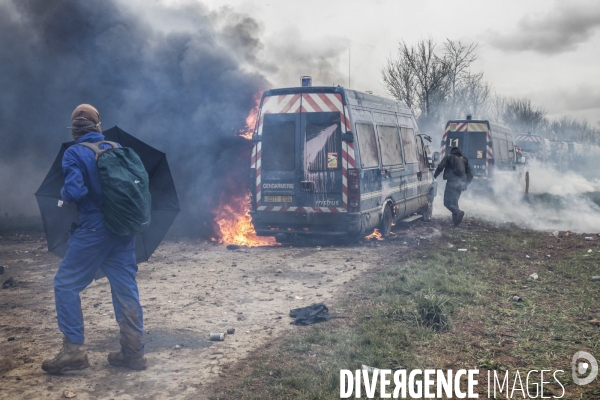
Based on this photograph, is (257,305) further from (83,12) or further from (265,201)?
(83,12)

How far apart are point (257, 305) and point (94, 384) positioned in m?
2.39

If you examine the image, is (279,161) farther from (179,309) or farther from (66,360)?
(66,360)

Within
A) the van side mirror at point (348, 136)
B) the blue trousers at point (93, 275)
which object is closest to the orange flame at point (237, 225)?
the van side mirror at point (348, 136)

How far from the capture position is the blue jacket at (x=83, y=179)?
3930 mm

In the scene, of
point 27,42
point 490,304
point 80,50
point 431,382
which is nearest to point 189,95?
point 80,50

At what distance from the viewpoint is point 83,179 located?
3.99 meters

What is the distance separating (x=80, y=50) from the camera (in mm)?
14016

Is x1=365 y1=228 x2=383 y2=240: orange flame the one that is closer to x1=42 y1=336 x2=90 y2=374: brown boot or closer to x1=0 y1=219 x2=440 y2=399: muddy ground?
x1=0 y1=219 x2=440 y2=399: muddy ground

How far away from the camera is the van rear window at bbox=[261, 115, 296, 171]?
952 cm

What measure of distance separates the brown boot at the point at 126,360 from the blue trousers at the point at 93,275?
4 cm

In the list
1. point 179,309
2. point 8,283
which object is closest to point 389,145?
point 179,309

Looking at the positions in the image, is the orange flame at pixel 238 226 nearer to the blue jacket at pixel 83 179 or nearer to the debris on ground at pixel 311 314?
the debris on ground at pixel 311 314

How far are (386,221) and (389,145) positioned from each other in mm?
1547

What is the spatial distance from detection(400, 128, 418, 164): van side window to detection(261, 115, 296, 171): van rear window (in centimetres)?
326
